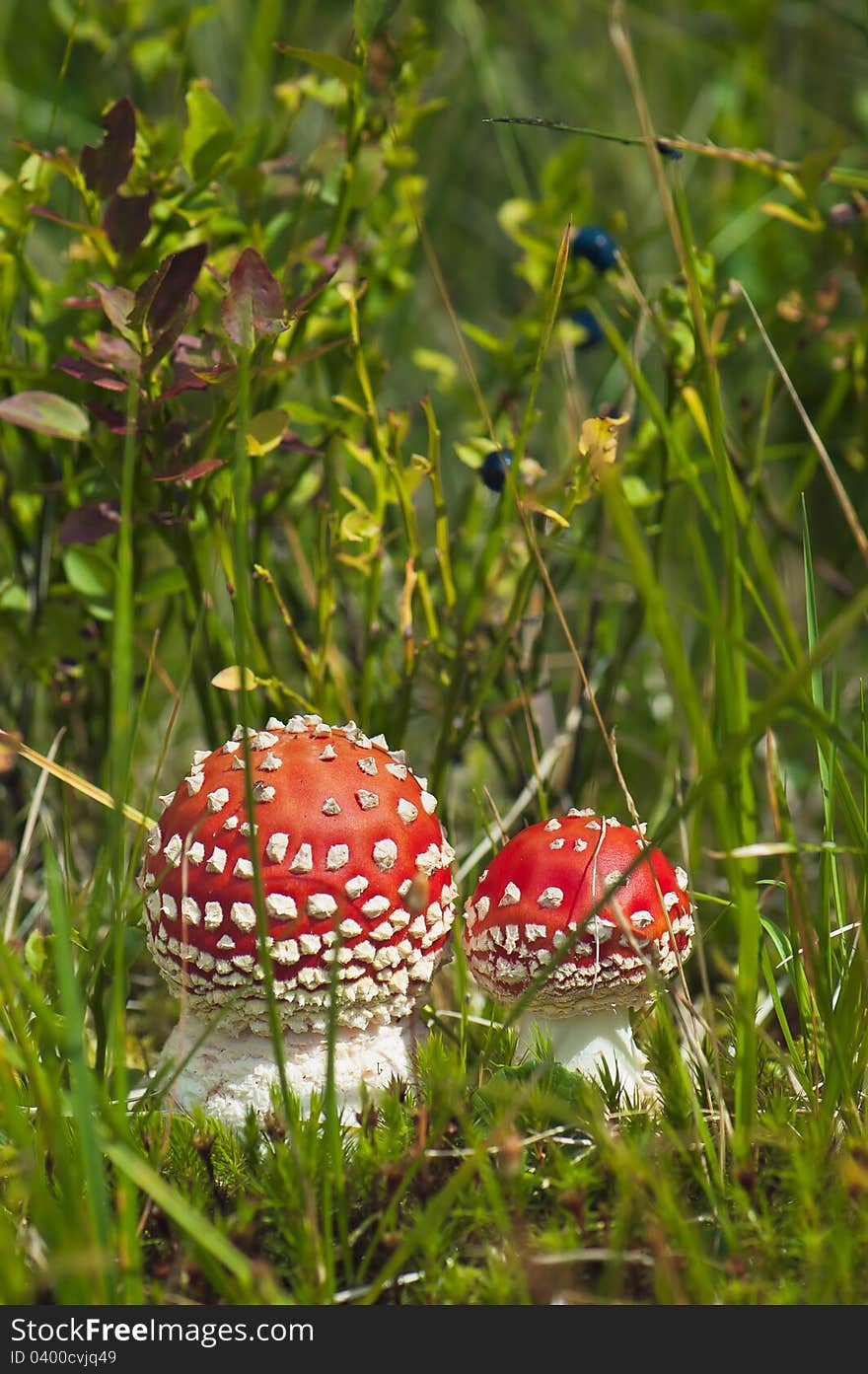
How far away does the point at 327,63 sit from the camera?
1596 mm

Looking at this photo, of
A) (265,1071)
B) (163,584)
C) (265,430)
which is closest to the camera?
(265,1071)

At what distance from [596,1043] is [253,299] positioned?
1030 millimetres

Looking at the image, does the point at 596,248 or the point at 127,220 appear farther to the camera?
the point at 596,248

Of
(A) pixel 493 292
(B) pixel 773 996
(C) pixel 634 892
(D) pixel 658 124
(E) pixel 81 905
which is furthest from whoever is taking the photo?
(A) pixel 493 292

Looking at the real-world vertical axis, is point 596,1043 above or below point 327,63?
below

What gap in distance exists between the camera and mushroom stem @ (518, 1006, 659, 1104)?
1536mm

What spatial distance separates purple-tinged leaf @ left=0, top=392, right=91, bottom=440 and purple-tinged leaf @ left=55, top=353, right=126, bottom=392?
0.06 m

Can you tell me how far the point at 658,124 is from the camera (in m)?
3.50

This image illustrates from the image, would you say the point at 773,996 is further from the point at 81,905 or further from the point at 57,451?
the point at 57,451

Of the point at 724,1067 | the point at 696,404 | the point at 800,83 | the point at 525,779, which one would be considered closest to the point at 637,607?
the point at 525,779

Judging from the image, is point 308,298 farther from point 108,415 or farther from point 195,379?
point 108,415

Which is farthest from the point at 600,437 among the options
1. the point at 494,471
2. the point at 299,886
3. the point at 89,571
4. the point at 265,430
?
the point at 89,571

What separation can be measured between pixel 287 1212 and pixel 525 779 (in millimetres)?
1065

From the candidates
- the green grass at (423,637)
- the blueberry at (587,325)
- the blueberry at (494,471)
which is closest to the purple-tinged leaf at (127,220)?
the green grass at (423,637)
